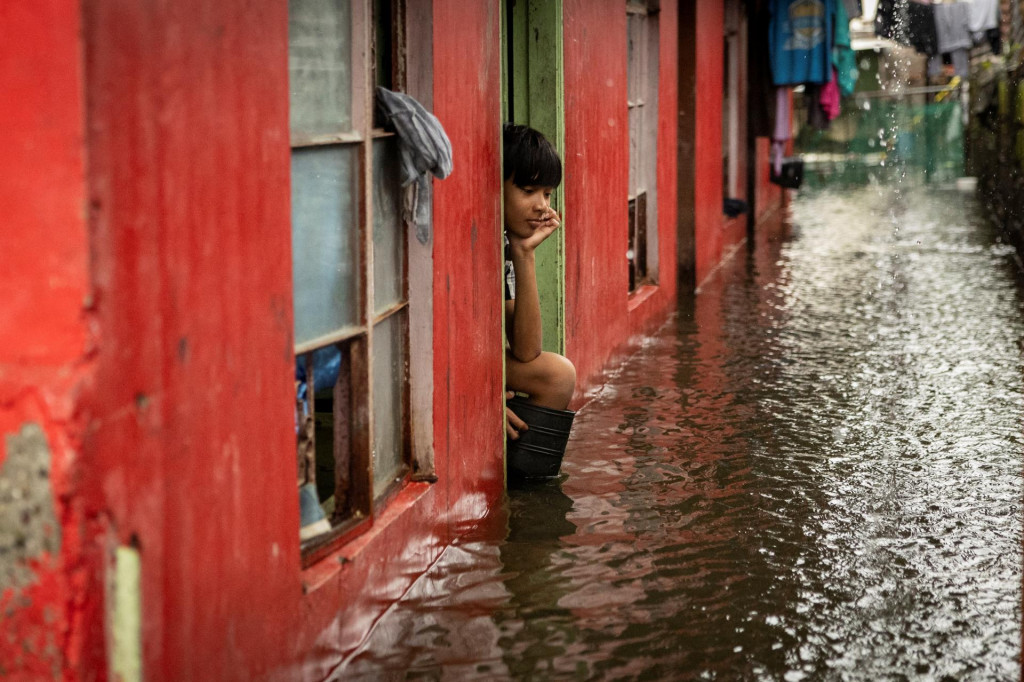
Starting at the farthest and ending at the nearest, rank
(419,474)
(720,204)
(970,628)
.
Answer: (720,204)
(419,474)
(970,628)

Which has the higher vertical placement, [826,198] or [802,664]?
[826,198]

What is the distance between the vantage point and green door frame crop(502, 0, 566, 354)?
251 inches

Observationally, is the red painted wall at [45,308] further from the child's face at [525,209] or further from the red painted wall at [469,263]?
the child's face at [525,209]

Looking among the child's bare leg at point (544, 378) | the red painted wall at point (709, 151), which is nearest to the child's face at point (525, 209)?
the child's bare leg at point (544, 378)

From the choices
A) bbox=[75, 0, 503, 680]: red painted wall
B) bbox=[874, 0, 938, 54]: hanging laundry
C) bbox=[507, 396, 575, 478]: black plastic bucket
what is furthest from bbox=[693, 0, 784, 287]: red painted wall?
bbox=[75, 0, 503, 680]: red painted wall

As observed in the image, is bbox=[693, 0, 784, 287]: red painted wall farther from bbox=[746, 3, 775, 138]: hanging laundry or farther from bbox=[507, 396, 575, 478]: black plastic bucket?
bbox=[507, 396, 575, 478]: black plastic bucket

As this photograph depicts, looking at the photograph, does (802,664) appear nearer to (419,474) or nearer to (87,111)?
(419,474)

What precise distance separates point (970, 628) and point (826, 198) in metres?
17.4

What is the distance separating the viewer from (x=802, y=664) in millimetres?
3643

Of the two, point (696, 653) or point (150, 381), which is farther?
point (696, 653)

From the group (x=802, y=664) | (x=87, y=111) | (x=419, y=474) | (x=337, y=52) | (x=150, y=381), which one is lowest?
(x=802, y=664)

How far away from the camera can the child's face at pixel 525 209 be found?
5359mm

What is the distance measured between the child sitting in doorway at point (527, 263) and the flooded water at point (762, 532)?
0.42 m

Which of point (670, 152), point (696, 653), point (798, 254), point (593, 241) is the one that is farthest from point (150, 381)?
point (798, 254)
